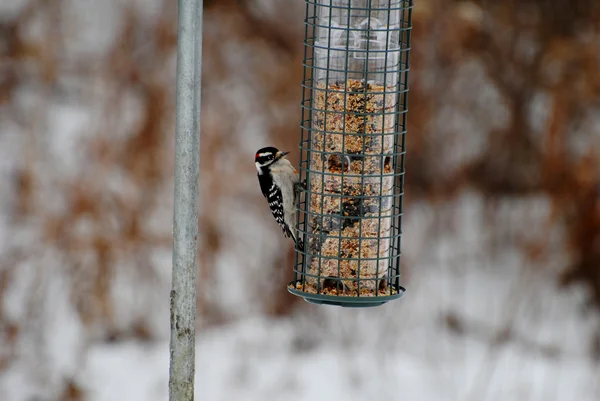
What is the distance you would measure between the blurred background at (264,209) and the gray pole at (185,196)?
15.9 ft

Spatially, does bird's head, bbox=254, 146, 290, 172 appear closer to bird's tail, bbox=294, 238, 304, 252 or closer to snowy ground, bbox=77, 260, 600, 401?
bird's tail, bbox=294, 238, 304, 252

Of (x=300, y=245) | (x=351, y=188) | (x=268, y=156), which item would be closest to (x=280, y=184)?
(x=268, y=156)

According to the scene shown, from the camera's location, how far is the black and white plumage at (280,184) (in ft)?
16.5

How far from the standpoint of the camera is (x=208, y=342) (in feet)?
27.8

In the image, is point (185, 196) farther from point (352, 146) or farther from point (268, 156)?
point (268, 156)

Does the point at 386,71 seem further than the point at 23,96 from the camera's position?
No

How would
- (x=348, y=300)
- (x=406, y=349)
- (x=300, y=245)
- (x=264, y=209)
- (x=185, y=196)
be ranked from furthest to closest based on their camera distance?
(x=406, y=349)
(x=264, y=209)
(x=300, y=245)
(x=348, y=300)
(x=185, y=196)

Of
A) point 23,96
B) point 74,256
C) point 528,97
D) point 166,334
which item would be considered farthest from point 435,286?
point 23,96

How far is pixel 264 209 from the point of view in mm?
8164

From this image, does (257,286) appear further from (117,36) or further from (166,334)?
(117,36)

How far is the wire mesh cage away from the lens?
13.8 feet

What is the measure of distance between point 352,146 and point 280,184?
92 cm

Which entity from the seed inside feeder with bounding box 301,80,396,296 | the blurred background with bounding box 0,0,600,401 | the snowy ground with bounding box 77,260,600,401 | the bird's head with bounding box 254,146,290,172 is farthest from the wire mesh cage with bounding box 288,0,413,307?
the snowy ground with bounding box 77,260,600,401

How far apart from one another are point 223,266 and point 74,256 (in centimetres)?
129
